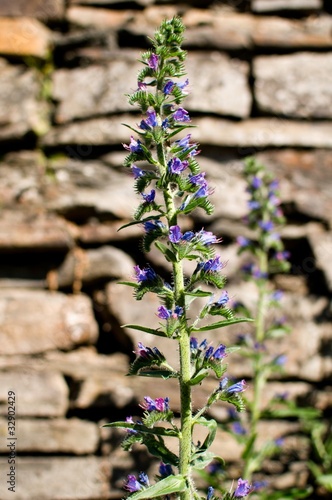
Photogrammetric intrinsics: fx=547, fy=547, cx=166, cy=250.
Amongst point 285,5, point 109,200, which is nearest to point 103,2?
point 285,5

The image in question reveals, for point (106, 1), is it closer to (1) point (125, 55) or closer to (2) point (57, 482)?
(1) point (125, 55)

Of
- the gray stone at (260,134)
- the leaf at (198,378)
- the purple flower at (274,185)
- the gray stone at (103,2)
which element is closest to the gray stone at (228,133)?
the gray stone at (260,134)

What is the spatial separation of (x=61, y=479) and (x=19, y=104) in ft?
12.1

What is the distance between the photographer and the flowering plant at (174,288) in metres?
2.30

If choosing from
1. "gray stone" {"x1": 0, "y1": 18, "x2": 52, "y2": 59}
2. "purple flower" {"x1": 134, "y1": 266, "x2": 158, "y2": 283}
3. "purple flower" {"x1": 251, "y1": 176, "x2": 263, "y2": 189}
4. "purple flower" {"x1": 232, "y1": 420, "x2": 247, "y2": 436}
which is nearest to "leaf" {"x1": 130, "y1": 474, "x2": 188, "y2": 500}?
"purple flower" {"x1": 134, "y1": 266, "x2": 158, "y2": 283}

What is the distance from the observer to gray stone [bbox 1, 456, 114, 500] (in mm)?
4363

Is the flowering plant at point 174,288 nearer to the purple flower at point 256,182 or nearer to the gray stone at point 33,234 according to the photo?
the purple flower at point 256,182

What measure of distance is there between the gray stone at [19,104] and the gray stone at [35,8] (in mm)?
272

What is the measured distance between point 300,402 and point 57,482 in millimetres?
2215

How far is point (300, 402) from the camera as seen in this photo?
195 inches

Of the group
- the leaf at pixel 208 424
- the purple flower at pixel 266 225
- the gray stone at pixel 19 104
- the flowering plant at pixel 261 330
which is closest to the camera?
the leaf at pixel 208 424

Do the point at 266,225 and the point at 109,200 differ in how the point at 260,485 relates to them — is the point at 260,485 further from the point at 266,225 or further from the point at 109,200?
the point at 109,200

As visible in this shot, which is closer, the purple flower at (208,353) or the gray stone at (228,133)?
the purple flower at (208,353)

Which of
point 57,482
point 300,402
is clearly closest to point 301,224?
point 300,402
